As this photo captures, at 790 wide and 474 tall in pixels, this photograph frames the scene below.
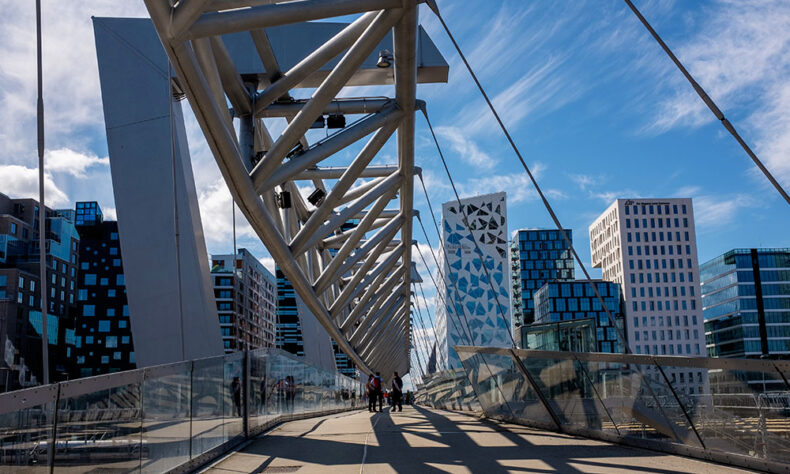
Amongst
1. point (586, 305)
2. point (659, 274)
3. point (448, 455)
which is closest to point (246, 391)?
point (448, 455)

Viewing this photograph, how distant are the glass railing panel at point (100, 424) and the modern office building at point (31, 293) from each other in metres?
64.1

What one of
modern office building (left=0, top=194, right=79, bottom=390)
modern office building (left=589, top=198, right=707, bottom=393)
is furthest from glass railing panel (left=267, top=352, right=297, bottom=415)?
modern office building (left=589, top=198, right=707, bottom=393)

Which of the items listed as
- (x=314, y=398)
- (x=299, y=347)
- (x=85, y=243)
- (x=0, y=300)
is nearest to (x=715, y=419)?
(x=314, y=398)

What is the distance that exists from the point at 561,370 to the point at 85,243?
94.9 metres

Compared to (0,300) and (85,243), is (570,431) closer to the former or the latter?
(0,300)

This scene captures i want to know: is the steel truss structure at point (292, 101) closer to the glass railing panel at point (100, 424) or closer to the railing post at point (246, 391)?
the railing post at point (246, 391)

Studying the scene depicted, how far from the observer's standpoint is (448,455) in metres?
9.73

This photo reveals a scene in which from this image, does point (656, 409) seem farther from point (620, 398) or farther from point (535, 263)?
point (535, 263)

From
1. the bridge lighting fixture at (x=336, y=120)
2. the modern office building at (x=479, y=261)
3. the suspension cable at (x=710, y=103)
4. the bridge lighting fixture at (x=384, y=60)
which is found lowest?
the suspension cable at (x=710, y=103)

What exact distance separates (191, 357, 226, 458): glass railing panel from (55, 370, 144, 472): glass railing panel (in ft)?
6.17

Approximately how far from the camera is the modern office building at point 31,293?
74938 millimetres

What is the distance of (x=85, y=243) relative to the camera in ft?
321

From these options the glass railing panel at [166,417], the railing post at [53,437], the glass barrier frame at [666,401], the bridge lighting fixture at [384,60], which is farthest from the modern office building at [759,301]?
the railing post at [53,437]

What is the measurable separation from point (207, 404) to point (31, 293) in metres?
79.9
